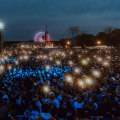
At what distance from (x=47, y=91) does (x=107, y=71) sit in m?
4.44

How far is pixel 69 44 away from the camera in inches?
1772

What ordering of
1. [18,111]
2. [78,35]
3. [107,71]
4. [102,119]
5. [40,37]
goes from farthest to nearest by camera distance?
[78,35] < [40,37] < [107,71] < [18,111] < [102,119]

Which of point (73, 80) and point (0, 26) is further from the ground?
point (0, 26)

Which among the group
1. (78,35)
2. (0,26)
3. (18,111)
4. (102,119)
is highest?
(78,35)

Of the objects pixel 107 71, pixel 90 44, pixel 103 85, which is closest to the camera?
pixel 103 85

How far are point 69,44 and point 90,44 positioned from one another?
7.32 metres

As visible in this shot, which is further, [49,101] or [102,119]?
[49,101]

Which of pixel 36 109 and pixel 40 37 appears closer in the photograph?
pixel 36 109

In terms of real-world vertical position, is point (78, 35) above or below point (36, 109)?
above

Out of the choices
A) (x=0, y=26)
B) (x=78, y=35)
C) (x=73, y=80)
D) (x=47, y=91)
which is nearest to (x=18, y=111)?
(x=47, y=91)

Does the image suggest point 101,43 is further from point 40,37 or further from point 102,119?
point 102,119

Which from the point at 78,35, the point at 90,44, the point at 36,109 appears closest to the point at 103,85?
the point at 36,109

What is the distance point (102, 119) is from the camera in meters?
3.38

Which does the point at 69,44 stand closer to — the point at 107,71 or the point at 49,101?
the point at 107,71
